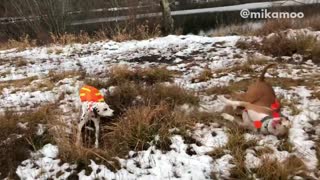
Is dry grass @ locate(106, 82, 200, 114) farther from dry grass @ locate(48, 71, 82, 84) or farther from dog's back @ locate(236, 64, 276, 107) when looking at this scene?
dry grass @ locate(48, 71, 82, 84)

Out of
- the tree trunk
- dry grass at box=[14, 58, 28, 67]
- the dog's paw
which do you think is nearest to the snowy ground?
dry grass at box=[14, 58, 28, 67]

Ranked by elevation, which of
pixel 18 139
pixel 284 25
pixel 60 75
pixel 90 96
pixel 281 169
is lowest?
pixel 281 169

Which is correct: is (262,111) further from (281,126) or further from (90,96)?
(90,96)

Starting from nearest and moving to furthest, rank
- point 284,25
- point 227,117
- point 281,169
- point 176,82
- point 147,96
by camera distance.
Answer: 1. point 281,169
2. point 227,117
3. point 147,96
4. point 176,82
5. point 284,25

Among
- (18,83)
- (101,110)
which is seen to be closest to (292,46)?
(101,110)

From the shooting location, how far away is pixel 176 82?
5.89 m

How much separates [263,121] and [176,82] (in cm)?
205

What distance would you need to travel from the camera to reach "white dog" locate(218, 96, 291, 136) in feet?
13.1

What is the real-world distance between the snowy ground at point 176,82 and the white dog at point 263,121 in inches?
3.5

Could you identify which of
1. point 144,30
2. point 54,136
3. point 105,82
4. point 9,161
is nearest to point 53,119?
point 54,136

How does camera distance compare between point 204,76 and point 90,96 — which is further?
point 204,76

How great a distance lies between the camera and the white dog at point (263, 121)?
400 centimetres

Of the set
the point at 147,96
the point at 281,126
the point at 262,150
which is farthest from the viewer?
the point at 147,96

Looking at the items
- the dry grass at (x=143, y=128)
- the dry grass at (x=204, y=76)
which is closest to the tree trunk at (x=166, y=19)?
the dry grass at (x=204, y=76)
